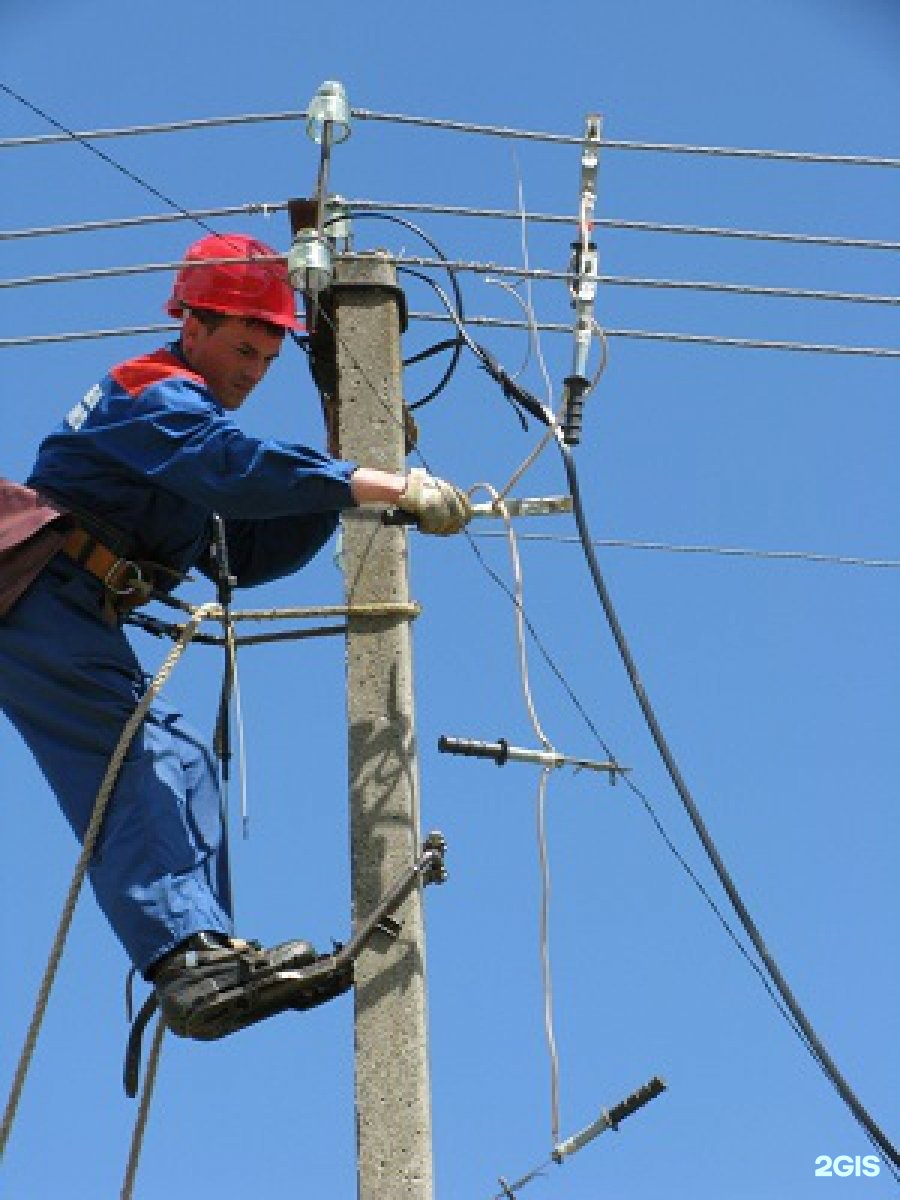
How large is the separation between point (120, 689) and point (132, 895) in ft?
1.65

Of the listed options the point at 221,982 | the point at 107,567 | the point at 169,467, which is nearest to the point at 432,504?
the point at 169,467

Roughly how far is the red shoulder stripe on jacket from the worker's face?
18 cm

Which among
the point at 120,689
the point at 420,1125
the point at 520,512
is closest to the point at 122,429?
the point at 120,689

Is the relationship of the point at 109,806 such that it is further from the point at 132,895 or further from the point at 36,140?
the point at 36,140

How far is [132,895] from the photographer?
19.1 ft

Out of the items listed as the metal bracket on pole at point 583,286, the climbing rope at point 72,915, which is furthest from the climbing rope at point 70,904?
the metal bracket on pole at point 583,286

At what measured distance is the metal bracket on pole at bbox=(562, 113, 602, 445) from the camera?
6520 mm

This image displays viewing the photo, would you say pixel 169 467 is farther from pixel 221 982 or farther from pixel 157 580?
pixel 221 982

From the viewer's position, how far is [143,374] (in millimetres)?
6102

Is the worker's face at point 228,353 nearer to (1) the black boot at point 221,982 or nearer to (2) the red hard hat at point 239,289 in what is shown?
(2) the red hard hat at point 239,289

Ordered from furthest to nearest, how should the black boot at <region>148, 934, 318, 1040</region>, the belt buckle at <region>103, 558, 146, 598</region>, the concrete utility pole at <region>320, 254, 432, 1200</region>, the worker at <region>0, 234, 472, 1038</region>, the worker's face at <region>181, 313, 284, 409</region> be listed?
the worker's face at <region>181, 313, 284, 409</region> < the belt buckle at <region>103, 558, 146, 598</region> < the concrete utility pole at <region>320, 254, 432, 1200</region> < the worker at <region>0, 234, 472, 1038</region> < the black boot at <region>148, 934, 318, 1040</region>

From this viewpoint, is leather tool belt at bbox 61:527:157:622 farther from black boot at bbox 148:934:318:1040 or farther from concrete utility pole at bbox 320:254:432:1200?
black boot at bbox 148:934:318:1040

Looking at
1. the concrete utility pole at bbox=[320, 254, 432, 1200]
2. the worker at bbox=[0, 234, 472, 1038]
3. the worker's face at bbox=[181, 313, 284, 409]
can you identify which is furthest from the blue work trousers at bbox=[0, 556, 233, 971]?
the worker's face at bbox=[181, 313, 284, 409]

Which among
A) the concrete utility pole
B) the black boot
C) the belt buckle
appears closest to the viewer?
the black boot
